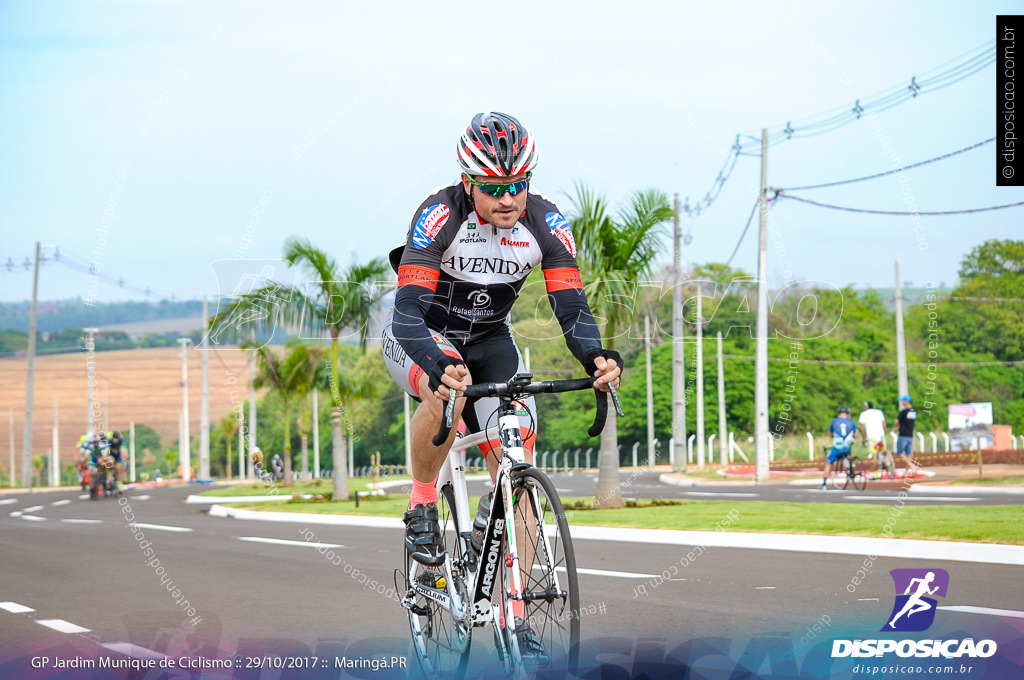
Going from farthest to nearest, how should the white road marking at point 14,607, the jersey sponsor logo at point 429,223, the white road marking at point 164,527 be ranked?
the white road marking at point 164,527 → the white road marking at point 14,607 → the jersey sponsor logo at point 429,223

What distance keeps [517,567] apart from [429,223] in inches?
63.5

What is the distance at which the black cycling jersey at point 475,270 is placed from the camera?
16.0 feet

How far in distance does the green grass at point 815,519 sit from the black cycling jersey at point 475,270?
266 inches

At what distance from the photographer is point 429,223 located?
493cm

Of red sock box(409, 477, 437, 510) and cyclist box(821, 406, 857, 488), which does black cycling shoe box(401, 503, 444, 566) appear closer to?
red sock box(409, 477, 437, 510)

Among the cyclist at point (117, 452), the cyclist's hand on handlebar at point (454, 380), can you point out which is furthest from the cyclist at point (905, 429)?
the cyclist's hand on handlebar at point (454, 380)

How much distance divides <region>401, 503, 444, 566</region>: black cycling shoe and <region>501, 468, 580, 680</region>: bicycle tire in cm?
93

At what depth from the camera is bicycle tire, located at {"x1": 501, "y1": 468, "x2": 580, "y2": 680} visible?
161 inches

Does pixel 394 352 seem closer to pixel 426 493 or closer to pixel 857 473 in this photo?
pixel 426 493

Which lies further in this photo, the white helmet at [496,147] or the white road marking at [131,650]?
the white road marking at [131,650]

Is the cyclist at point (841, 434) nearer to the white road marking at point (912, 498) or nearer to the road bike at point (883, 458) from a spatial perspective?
the road bike at point (883, 458)

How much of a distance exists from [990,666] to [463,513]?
253 cm

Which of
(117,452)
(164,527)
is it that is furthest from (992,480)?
(117,452)

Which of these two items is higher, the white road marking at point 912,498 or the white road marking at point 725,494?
the white road marking at point 912,498
